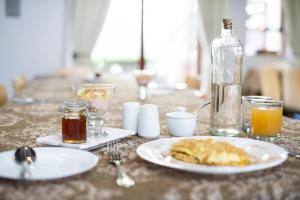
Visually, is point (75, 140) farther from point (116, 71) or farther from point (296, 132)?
point (116, 71)

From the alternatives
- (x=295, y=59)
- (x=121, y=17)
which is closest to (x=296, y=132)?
(x=121, y=17)

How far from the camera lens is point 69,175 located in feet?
2.64

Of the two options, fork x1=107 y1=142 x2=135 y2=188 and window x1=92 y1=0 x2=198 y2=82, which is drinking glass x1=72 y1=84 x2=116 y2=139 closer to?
fork x1=107 y1=142 x2=135 y2=188

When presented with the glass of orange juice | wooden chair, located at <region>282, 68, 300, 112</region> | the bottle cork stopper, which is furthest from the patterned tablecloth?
wooden chair, located at <region>282, 68, 300, 112</region>

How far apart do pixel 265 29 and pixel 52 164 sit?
A: 5.98 m

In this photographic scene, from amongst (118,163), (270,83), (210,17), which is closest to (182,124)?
(118,163)

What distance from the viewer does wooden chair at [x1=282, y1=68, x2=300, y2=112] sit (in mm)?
4262

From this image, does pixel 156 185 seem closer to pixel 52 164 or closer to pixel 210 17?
pixel 52 164

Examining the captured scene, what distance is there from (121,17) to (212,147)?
4954mm

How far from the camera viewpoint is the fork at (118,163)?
31.0 inches

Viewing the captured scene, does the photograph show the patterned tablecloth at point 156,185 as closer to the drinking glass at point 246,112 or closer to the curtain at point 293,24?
the drinking glass at point 246,112

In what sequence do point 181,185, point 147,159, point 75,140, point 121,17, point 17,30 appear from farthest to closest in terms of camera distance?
point 121,17 → point 17,30 → point 75,140 → point 147,159 → point 181,185

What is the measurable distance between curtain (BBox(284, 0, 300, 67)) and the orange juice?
5277 mm

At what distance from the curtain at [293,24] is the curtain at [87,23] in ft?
8.75
